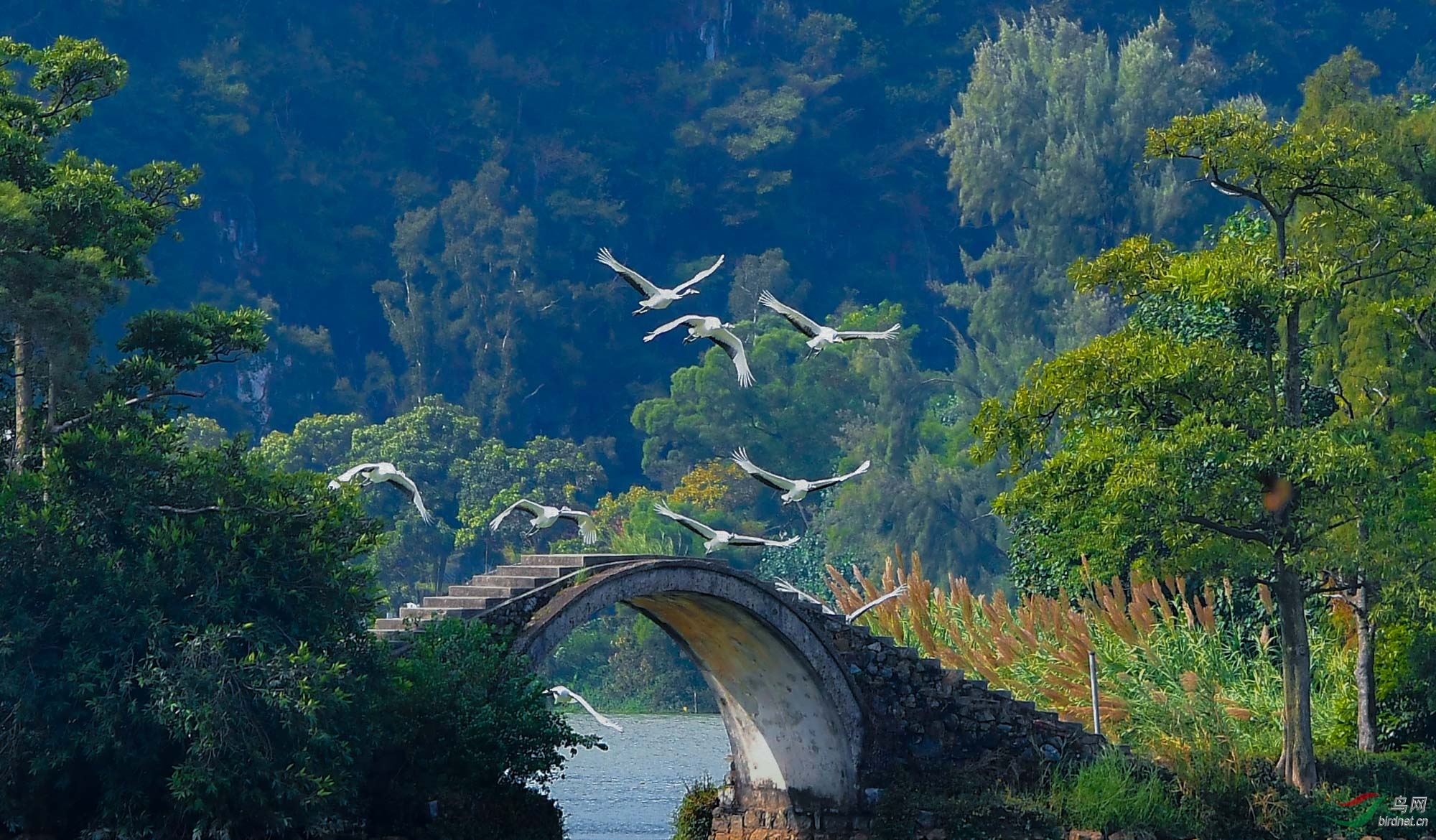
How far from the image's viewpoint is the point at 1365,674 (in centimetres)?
2969

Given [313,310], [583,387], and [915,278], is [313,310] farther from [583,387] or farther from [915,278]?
[915,278]

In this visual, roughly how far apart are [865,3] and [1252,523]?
59700mm

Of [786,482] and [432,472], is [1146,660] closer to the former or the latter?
[786,482]

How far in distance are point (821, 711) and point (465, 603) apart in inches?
238

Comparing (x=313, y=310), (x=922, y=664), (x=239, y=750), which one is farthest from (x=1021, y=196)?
(x=239, y=750)

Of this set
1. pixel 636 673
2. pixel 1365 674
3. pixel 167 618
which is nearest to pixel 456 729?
pixel 167 618

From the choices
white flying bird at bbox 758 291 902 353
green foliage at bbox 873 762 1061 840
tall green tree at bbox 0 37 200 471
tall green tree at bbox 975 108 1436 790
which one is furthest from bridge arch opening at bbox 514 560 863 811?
tall green tree at bbox 0 37 200 471

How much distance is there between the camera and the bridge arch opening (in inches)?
1058

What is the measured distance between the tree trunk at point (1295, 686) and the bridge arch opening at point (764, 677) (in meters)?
5.40

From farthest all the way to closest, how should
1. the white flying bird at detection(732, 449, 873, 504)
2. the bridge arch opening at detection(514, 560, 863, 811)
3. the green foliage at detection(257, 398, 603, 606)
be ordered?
the green foliage at detection(257, 398, 603, 606) < the bridge arch opening at detection(514, 560, 863, 811) < the white flying bird at detection(732, 449, 873, 504)

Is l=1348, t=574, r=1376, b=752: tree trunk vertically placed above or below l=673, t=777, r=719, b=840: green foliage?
above

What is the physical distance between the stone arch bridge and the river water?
12.9ft

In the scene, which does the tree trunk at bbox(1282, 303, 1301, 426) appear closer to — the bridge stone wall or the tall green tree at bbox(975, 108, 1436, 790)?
the tall green tree at bbox(975, 108, 1436, 790)

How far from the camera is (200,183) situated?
7394cm
